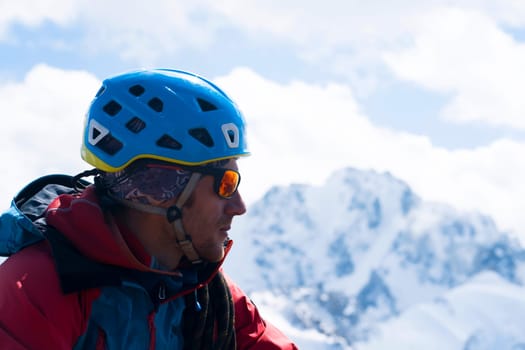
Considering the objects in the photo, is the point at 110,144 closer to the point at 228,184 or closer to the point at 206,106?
the point at 206,106

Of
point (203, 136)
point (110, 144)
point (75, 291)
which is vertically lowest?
point (75, 291)

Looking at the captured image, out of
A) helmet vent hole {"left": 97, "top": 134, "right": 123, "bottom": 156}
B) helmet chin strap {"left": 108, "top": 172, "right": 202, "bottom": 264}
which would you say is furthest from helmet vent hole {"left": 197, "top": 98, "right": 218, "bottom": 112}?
helmet vent hole {"left": 97, "top": 134, "right": 123, "bottom": 156}

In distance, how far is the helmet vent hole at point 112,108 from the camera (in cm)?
447

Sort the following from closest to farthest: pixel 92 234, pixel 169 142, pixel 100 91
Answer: pixel 92 234, pixel 169 142, pixel 100 91

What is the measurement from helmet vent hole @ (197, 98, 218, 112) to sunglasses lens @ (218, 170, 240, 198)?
1.17 ft

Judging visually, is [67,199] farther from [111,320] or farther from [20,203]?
[111,320]

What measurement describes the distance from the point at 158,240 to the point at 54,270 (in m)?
0.68

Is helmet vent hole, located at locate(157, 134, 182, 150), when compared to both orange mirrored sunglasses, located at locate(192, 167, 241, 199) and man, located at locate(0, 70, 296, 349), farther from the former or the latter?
orange mirrored sunglasses, located at locate(192, 167, 241, 199)

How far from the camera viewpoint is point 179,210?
14.5 feet

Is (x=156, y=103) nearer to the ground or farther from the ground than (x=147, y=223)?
farther from the ground

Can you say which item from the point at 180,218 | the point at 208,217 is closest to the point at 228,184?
the point at 208,217

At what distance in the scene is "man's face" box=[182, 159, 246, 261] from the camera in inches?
175

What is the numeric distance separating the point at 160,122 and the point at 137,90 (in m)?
0.26

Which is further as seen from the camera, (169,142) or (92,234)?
(169,142)
